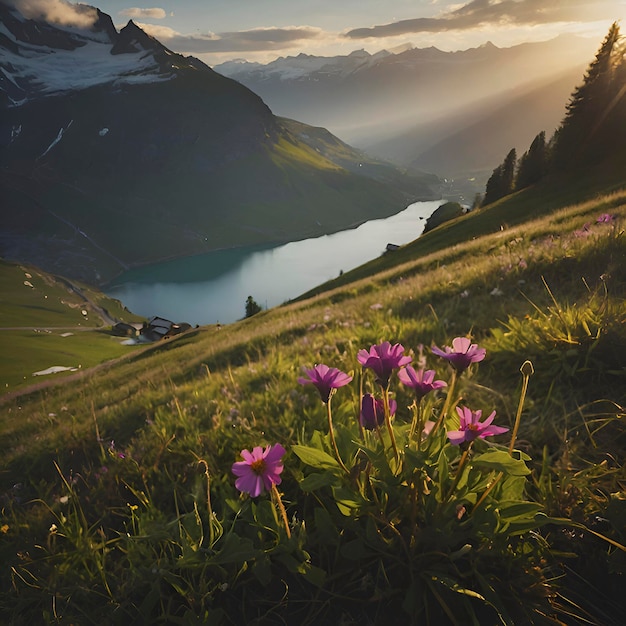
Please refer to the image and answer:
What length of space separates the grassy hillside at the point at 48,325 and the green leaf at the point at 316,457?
80141 mm

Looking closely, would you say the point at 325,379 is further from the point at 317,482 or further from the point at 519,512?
the point at 519,512

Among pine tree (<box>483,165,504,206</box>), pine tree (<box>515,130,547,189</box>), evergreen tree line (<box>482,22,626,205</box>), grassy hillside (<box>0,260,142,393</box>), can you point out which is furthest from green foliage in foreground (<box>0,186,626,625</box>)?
pine tree (<box>483,165,504,206</box>)

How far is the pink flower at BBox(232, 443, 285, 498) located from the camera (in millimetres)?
1768

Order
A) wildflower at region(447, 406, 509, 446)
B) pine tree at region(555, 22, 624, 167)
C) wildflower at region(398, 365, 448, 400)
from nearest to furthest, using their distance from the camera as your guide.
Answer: wildflower at region(447, 406, 509, 446), wildflower at region(398, 365, 448, 400), pine tree at region(555, 22, 624, 167)

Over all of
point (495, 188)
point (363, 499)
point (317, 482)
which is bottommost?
point (363, 499)

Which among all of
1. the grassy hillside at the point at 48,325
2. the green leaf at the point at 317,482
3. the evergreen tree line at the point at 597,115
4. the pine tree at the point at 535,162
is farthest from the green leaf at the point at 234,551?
the grassy hillside at the point at 48,325

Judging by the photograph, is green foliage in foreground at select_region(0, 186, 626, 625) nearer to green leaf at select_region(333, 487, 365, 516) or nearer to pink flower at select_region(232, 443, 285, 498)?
green leaf at select_region(333, 487, 365, 516)

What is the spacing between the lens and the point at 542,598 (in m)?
1.74

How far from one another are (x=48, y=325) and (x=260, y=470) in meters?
137

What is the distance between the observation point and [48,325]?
115 meters

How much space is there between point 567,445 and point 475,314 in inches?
111

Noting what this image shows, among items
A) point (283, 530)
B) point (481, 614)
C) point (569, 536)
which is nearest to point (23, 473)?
point (283, 530)

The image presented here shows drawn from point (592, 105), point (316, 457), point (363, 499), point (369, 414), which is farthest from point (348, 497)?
point (592, 105)

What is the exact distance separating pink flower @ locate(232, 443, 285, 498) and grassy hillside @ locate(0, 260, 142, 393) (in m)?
80.2
